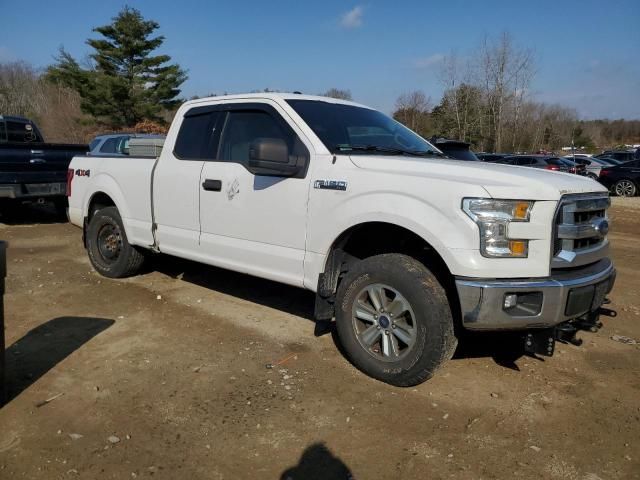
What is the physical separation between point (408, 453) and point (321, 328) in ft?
6.38

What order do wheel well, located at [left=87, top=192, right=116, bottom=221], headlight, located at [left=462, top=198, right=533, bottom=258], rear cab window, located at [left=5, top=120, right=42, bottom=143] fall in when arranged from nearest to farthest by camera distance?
headlight, located at [left=462, top=198, right=533, bottom=258] < wheel well, located at [left=87, top=192, right=116, bottom=221] < rear cab window, located at [left=5, top=120, right=42, bottom=143]

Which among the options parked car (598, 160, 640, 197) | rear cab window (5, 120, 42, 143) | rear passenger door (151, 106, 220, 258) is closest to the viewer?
rear passenger door (151, 106, 220, 258)

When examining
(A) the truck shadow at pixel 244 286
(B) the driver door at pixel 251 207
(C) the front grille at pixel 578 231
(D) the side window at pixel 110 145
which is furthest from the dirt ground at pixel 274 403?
(D) the side window at pixel 110 145

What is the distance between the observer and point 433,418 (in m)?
3.22

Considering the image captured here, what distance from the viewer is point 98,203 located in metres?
6.30


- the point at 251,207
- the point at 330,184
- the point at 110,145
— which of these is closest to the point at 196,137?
the point at 251,207

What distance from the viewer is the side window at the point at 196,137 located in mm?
4820

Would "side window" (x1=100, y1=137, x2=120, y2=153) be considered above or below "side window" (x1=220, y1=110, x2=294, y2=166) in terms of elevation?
below

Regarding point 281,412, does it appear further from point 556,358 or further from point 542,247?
point 556,358

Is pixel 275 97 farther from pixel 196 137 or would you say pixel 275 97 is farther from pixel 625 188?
pixel 625 188

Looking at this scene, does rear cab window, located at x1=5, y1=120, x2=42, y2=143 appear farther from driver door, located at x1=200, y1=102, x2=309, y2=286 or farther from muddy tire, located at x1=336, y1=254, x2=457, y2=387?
muddy tire, located at x1=336, y1=254, x2=457, y2=387

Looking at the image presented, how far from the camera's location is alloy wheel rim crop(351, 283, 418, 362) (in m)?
3.49

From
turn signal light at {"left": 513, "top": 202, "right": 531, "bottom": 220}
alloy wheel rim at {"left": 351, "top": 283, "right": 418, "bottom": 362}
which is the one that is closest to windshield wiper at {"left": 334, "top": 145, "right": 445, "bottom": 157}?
alloy wheel rim at {"left": 351, "top": 283, "right": 418, "bottom": 362}

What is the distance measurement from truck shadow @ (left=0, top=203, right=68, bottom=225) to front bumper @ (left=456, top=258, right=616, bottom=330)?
10009 mm
